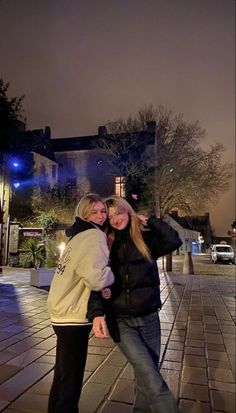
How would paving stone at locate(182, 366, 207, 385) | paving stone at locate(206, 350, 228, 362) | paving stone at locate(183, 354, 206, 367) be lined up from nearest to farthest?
paving stone at locate(206, 350, 228, 362), paving stone at locate(182, 366, 207, 385), paving stone at locate(183, 354, 206, 367)

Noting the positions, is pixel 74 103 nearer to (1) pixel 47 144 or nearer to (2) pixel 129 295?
(1) pixel 47 144

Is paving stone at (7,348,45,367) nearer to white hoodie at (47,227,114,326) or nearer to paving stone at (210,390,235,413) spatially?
white hoodie at (47,227,114,326)

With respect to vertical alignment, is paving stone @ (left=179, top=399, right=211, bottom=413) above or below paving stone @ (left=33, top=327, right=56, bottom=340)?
above

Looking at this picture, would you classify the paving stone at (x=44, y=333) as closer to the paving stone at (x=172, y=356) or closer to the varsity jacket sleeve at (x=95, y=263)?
the paving stone at (x=172, y=356)

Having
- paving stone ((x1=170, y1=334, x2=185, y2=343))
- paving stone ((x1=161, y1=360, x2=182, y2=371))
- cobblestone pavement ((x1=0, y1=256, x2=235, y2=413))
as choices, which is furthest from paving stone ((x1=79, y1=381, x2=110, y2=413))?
paving stone ((x1=170, y1=334, x2=185, y2=343))

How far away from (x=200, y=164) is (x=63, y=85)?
37.4 inches

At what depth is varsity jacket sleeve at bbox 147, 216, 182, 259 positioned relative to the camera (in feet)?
5.84

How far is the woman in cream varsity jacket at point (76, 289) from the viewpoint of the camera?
1.65 metres

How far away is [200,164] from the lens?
1.69 metres

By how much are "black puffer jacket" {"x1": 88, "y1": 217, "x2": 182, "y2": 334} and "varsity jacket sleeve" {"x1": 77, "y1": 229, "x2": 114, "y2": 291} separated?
122mm

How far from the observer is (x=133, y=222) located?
70.8 inches

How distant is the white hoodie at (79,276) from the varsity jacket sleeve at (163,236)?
0.90ft

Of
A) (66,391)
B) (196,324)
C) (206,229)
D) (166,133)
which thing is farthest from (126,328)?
(196,324)

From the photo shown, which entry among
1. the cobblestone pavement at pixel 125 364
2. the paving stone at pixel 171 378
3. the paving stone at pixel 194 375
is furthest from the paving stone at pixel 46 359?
the paving stone at pixel 194 375
